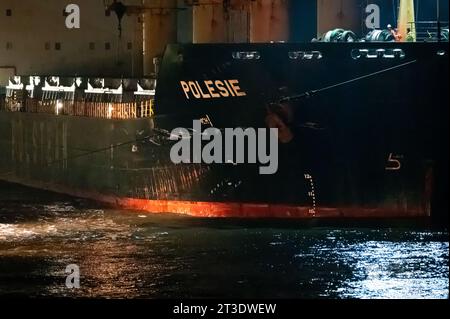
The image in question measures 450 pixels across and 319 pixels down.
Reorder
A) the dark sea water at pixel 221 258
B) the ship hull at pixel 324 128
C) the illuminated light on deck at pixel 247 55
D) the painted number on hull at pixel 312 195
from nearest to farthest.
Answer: the dark sea water at pixel 221 258, the ship hull at pixel 324 128, the painted number on hull at pixel 312 195, the illuminated light on deck at pixel 247 55

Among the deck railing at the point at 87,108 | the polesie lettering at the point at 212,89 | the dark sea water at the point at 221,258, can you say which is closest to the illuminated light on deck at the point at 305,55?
the polesie lettering at the point at 212,89

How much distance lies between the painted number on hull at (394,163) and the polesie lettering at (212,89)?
11.0 ft

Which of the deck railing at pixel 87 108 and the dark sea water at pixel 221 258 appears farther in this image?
the deck railing at pixel 87 108

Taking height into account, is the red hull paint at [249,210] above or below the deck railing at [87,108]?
below

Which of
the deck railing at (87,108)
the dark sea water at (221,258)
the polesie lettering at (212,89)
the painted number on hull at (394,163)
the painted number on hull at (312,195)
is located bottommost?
the dark sea water at (221,258)

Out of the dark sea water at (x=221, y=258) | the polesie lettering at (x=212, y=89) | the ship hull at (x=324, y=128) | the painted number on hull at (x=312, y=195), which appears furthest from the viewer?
the polesie lettering at (x=212, y=89)

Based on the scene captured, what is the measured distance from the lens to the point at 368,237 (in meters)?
22.1

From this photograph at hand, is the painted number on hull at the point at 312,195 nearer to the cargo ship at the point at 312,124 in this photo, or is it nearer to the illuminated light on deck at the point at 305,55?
the cargo ship at the point at 312,124

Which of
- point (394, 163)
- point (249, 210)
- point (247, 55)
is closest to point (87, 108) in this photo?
point (247, 55)

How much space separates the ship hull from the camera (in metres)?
23.4

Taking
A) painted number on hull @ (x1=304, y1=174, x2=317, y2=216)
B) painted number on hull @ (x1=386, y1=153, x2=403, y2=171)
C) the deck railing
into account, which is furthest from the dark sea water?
the deck railing

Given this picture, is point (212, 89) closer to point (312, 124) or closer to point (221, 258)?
point (312, 124)

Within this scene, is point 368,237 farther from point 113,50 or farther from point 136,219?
point 113,50

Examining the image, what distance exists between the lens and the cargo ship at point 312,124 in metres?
23.4
